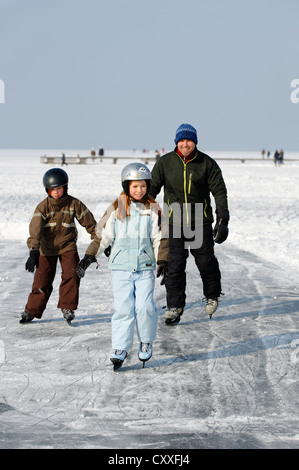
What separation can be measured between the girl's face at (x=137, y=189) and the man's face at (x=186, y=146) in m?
1.20

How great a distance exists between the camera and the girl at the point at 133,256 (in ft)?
14.4

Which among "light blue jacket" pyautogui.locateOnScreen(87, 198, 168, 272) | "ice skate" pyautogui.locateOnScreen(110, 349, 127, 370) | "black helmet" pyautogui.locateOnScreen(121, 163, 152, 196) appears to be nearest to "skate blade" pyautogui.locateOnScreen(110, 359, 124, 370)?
"ice skate" pyautogui.locateOnScreen(110, 349, 127, 370)

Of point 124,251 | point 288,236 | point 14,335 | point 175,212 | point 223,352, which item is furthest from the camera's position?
point 288,236

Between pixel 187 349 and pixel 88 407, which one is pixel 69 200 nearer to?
pixel 187 349

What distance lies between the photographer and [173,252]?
5688 millimetres

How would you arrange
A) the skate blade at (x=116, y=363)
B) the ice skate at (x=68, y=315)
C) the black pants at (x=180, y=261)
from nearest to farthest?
the skate blade at (x=116, y=363) < the ice skate at (x=68, y=315) < the black pants at (x=180, y=261)

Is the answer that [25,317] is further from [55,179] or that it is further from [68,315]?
[55,179]

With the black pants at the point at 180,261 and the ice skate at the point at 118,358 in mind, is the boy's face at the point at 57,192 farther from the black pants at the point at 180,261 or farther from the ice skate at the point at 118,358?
the ice skate at the point at 118,358

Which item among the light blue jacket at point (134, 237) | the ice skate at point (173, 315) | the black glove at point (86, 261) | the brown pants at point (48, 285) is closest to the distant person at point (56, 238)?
the brown pants at point (48, 285)

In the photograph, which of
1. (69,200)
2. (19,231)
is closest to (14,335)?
(69,200)

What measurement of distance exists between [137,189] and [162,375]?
1322 mm

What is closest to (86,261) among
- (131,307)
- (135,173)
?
(131,307)

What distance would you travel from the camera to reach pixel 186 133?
541cm
